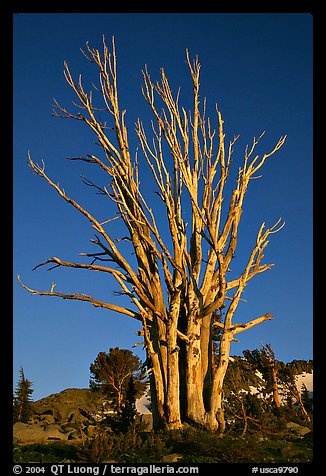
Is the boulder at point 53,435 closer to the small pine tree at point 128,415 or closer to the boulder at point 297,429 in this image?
the small pine tree at point 128,415

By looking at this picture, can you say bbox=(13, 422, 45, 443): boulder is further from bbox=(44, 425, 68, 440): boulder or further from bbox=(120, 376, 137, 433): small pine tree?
bbox=(120, 376, 137, 433): small pine tree

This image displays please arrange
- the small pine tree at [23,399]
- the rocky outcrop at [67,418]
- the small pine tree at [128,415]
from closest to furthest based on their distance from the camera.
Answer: the small pine tree at [128,415]
the rocky outcrop at [67,418]
the small pine tree at [23,399]

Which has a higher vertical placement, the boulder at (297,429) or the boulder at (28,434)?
the boulder at (28,434)

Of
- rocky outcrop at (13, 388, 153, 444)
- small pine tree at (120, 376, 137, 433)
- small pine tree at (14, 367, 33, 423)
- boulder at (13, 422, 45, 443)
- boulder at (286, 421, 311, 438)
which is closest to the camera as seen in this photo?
small pine tree at (120, 376, 137, 433)

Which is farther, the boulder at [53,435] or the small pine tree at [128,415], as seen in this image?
the boulder at [53,435]

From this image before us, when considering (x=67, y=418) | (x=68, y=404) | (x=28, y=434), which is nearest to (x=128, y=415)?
(x=28, y=434)

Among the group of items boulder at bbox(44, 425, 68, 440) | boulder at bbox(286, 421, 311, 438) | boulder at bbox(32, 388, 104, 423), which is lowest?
boulder at bbox(286, 421, 311, 438)

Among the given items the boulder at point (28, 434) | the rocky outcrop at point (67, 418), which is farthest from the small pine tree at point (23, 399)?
the boulder at point (28, 434)

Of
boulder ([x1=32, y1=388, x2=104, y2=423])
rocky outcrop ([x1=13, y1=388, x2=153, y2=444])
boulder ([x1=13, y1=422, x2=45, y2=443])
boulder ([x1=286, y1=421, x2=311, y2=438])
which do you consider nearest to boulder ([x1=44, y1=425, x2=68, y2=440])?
rocky outcrop ([x1=13, y1=388, x2=153, y2=444])

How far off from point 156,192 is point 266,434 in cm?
621

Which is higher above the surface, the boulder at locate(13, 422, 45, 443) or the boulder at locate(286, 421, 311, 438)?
the boulder at locate(13, 422, 45, 443)

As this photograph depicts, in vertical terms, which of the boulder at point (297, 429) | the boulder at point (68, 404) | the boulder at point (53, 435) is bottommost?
the boulder at point (297, 429)

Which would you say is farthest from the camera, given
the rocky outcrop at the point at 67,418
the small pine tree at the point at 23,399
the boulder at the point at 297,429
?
the small pine tree at the point at 23,399
